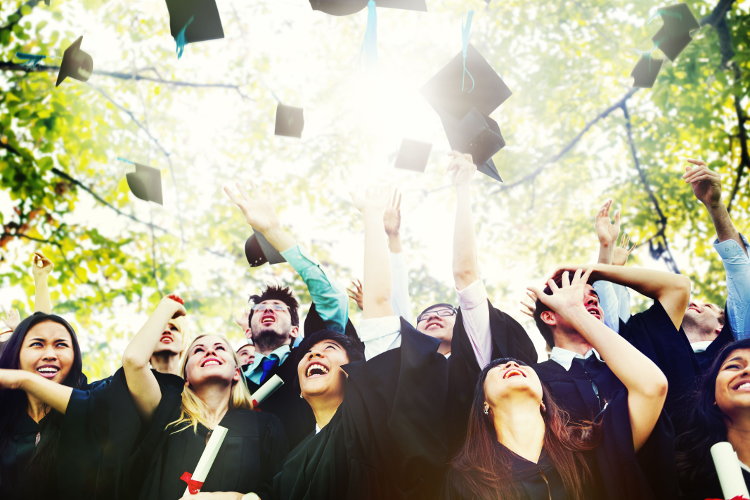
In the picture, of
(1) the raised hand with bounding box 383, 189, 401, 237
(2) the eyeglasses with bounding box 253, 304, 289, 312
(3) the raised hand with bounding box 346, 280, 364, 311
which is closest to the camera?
(1) the raised hand with bounding box 383, 189, 401, 237

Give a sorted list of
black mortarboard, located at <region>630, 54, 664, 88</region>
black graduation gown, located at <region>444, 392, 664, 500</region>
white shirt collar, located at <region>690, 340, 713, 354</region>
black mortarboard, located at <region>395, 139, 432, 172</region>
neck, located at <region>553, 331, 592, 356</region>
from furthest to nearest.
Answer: black mortarboard, located at <region>630, 54, 664, 88</region> < black mortarboard, located at <region>395, 139, 432, 172</region> < white shirt collar, located at <region>690, 340, 713, 354</region> < neck, located at <region>553, 331, 592, 356</region> < black graduation gown, located at <region>444, 392, 664, 500</region>

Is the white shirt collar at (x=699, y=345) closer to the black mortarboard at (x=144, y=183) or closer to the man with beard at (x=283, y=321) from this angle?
the man with beard at (x=283, y=321)

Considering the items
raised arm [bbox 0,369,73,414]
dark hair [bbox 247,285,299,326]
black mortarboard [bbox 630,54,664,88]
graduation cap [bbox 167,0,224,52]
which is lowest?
raised arm [bbox 0,369,73,414]

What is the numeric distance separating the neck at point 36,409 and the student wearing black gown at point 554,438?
1.52m

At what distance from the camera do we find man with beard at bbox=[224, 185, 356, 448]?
2670 mm

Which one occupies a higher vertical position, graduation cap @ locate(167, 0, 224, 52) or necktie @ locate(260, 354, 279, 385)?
graduation cap @ locate(167, 0, 224, 52)

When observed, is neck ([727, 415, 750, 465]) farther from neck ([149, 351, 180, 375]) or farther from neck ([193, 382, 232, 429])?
neck ([149, 351, 180, 375])

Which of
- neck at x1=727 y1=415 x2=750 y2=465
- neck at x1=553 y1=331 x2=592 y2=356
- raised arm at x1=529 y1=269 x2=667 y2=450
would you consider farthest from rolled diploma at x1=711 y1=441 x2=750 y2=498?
neck at x1=553 y1=331 x2=592 y2=356

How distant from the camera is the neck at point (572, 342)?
8.22ft

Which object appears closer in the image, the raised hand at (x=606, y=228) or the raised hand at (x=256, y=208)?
the raised hand at (x=256, y=208)

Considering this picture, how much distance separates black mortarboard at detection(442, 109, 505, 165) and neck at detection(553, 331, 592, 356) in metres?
0.89

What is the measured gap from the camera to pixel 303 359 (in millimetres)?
2566

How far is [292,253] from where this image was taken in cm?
270

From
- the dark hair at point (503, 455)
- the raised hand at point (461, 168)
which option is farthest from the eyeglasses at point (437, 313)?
the dark hair at point (503, 455)
